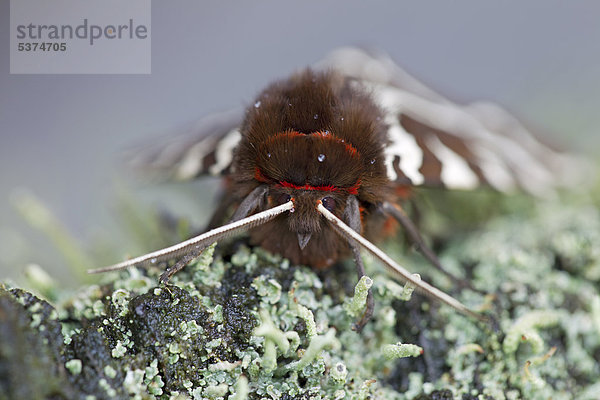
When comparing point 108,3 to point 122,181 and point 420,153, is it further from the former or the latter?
point 420,153

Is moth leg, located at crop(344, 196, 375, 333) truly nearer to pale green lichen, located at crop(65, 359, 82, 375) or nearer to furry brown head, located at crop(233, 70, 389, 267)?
furry brown head, located at crop(233, 70, 389, 267)

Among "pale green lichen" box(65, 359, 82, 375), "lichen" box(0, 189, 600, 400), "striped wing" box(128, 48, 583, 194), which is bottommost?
"lichen" box(0, 189, 600, 400)

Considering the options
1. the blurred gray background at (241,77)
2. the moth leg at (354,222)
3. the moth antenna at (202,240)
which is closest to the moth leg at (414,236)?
the moth leg at (354,222)

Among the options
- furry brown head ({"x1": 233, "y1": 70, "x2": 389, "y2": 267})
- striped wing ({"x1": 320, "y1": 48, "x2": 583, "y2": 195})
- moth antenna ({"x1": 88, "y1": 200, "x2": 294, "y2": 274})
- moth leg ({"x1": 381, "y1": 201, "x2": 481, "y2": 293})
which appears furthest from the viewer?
striped wing ({"x1": 320, "y1": 48, "x2": 583, "y2": 195})

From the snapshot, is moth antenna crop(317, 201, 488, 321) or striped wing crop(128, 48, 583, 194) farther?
striped wing crop(128, 48, 583, 194)

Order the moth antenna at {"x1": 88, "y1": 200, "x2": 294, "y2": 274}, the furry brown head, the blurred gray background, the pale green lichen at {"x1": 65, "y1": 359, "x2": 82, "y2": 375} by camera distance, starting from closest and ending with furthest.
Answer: the pale green lichen at {"x1": 65, "y1": 359, "x2": 82, "y2": 375} → the moth antenna at {"x1": 88, "y1": 200, "x2": 294, "y2": 274} → the furry brown head → the blurred gray background

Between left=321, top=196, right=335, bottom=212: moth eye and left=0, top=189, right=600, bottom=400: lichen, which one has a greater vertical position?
left=321, top=196, right=335, bottom=212: moth eye

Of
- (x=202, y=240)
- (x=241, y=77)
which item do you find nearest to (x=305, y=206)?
(x=202, y=240)

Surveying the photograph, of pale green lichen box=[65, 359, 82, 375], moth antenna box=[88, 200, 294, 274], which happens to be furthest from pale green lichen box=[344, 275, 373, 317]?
pale green lichen box=[65, 359, 82, 375]

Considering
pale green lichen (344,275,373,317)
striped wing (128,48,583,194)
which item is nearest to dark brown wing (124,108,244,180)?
striped wing (128,48,583,194)
